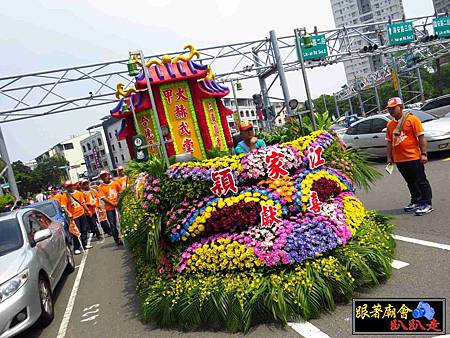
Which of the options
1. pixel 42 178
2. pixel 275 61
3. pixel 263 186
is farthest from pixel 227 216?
pixel 42 178

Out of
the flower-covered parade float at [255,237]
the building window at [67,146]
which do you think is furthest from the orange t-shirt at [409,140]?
the building window at [67,146]

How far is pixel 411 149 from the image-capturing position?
19.4 feet

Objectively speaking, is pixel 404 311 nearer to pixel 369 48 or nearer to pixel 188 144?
pixel 188 144

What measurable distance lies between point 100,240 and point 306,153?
24.5 ft

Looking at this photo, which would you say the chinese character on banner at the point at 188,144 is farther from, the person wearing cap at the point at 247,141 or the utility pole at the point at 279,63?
the utility pole at the point at 279,63

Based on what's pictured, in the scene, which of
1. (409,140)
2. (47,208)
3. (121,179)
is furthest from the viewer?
(47,208)

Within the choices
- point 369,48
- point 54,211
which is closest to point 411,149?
point 54,211

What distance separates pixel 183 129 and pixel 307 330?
6526mm

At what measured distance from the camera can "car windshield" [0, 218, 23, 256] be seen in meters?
4.86

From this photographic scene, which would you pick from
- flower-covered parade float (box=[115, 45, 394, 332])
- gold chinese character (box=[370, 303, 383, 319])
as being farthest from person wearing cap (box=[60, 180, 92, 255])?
gold chinese character (box=[370, 303, 383, 319])

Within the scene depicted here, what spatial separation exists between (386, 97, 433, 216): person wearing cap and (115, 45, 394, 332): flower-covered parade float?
0.80m

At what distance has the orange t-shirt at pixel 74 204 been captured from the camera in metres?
9.40

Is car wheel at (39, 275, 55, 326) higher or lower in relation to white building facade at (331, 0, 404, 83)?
lower

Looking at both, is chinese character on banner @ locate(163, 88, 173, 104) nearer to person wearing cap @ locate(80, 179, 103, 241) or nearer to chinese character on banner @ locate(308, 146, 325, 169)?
person wearing cap @ locate(80, 179, 103, 241)
